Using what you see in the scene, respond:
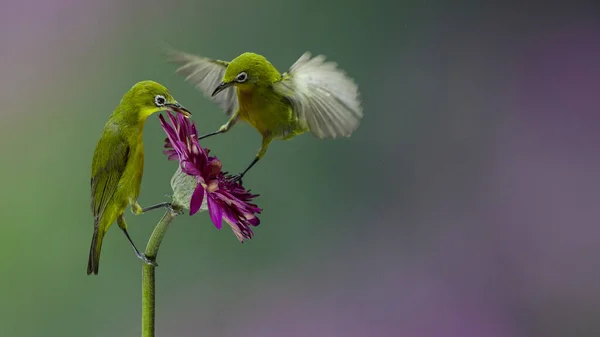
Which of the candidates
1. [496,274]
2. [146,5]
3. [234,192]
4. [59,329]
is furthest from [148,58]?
[496,274]

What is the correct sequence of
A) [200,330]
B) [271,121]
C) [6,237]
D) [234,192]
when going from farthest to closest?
[200,330] → [6,237] → [271,121] → [234,192]

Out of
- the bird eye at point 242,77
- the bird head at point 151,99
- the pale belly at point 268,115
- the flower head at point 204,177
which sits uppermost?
the bird eye at point 242,77

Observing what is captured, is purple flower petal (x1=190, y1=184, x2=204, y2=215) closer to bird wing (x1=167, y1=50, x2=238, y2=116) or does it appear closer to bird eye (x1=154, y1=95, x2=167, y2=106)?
bird eye (x1=154, y1=95, x2=167, y2=106)

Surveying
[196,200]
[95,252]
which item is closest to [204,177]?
[196,200]

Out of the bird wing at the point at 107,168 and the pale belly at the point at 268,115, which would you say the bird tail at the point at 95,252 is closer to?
the bird wing at the point at 107,168

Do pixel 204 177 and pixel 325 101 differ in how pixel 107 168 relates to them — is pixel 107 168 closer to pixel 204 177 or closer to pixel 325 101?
pixel 204 177

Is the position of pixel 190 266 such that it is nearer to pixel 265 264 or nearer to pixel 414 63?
pixel 265 264

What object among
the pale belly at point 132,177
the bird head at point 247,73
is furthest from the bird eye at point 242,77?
the pale belly at point 132,177
